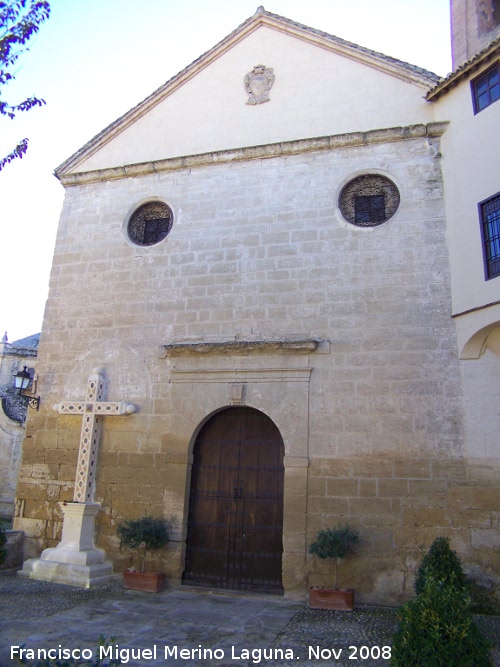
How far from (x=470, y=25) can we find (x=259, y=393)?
783 cm

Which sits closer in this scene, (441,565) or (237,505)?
(441,565)

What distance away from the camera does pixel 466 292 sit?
7566 mm

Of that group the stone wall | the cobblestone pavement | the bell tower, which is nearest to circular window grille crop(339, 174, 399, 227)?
the stone wall

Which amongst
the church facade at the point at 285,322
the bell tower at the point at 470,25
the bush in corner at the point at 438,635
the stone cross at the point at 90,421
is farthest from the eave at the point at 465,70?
the bush in corner at the point at 438,635

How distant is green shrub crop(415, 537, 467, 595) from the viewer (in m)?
6.03

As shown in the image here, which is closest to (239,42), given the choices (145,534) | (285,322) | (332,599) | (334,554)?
A: (285,322)

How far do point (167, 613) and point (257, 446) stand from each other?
2603 millimetres

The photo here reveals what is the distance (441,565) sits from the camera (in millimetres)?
6211

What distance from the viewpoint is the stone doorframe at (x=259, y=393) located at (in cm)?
764

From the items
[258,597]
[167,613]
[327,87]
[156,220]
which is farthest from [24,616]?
A: [327,87]

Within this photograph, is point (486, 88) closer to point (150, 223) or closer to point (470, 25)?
point (470, 25)

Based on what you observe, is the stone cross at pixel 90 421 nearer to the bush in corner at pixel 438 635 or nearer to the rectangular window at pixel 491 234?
the bush in corner at pixel 438 635

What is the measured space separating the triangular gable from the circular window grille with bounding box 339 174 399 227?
169 cm

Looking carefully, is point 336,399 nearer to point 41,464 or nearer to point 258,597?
point 258,597
